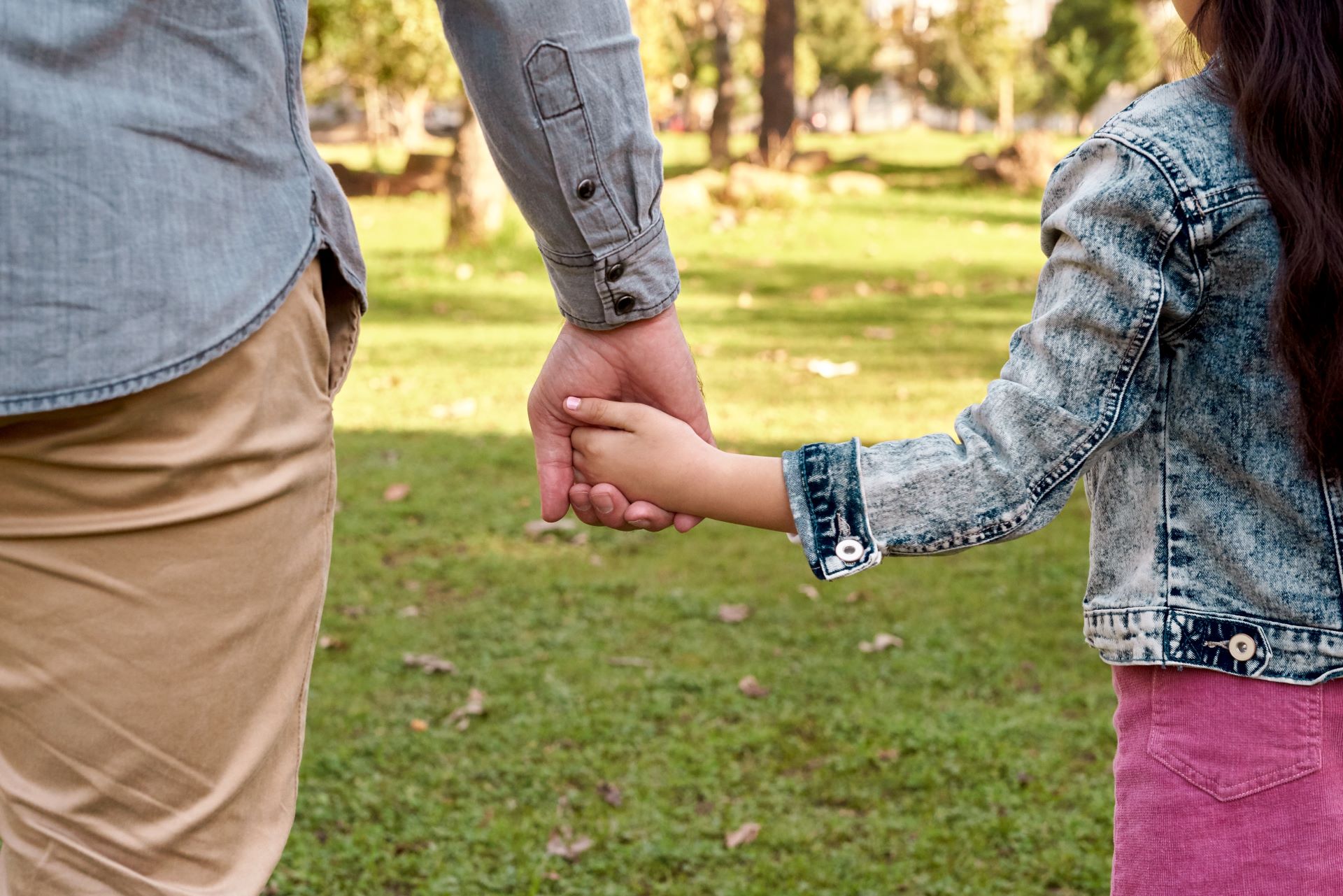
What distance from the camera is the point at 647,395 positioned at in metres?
1.85

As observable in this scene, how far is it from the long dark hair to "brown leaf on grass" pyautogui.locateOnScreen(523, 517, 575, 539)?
3.69 meters

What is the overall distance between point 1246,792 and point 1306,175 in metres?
0.63

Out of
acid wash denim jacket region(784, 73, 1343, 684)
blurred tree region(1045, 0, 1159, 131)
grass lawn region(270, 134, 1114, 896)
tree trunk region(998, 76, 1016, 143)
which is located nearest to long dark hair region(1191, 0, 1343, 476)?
acid wash denim jacket region(784, 73, 1343, 684)

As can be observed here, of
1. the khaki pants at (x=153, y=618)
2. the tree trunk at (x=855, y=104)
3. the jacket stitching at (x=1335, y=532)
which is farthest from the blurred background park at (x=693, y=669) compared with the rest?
the tree trunk at (x=855, y=104)

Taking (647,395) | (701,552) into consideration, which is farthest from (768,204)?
(647,395)

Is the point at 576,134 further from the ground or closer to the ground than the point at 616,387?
further from the ground

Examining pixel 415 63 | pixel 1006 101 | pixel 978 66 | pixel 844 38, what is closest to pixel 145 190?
pixel 415 63

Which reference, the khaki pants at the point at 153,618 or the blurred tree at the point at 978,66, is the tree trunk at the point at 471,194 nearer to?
the khaki pants at the point at 153,618

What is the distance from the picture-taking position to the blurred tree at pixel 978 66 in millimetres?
34656

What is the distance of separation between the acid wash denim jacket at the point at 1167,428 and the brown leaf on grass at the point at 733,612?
2.70 meters

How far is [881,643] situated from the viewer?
3.97 metres

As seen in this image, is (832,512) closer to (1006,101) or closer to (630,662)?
(630,662)

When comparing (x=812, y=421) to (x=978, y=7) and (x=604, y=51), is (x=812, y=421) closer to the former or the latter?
(x=604, y=51)

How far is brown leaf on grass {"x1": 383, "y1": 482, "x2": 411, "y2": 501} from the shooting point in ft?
17.4
